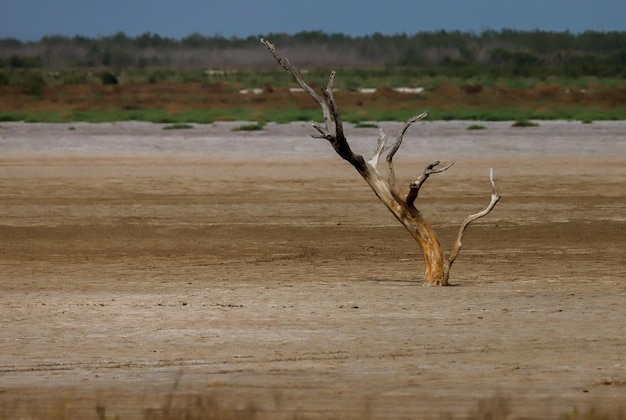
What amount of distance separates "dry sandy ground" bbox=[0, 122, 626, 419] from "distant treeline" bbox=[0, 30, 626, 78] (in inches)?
3196

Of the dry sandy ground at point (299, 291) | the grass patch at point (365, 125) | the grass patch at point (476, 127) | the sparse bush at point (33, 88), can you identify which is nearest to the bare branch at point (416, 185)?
the dry sandy ground at point (299, 291)

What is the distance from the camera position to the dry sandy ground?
8.30m

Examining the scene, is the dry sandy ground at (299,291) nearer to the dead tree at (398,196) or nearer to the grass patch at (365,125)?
the dead tree at (398,196)

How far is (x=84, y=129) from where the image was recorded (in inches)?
1527

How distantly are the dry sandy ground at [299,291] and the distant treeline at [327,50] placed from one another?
8118 cm

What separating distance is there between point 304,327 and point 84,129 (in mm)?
28808

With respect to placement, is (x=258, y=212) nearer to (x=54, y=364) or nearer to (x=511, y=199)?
(x=511, y=199)

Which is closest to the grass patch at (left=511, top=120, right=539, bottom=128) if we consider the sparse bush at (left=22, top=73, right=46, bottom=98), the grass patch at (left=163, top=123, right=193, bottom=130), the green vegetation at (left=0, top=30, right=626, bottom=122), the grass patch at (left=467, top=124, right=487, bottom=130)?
the grass patch at (left=467, top=124, right=487, bottom=130)

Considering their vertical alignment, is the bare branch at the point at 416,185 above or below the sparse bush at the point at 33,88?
above

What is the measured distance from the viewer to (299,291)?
12922mm

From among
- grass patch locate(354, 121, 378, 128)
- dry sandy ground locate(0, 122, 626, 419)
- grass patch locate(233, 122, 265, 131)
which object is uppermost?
dry sandy ground locate(0, 122, 626, 419)

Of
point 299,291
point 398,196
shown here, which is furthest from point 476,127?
point 299,291

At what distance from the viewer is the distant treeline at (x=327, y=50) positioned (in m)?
116

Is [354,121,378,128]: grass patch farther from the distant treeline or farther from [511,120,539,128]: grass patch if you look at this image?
the distant treeline
